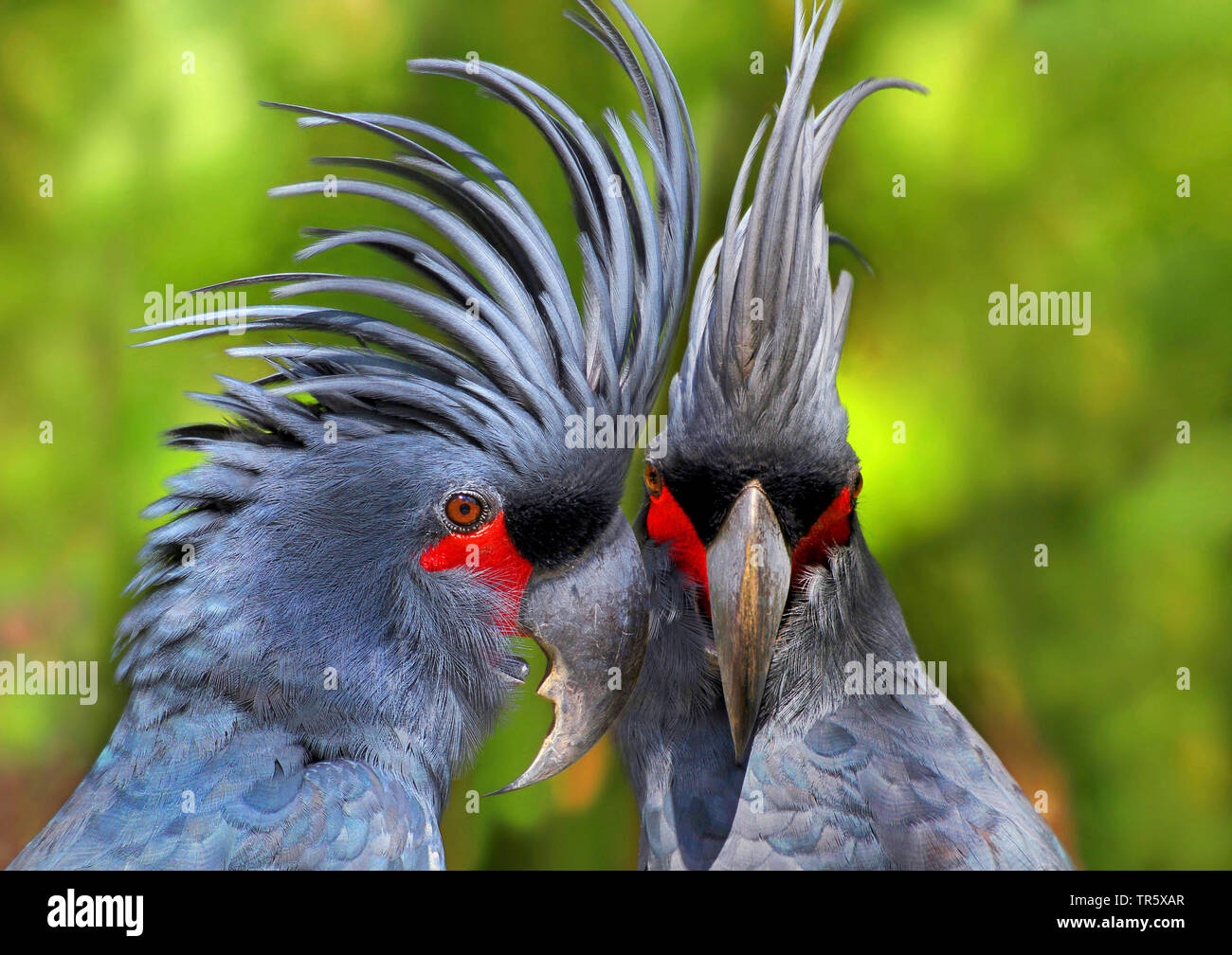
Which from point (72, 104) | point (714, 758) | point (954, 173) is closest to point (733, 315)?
point (714, 758)

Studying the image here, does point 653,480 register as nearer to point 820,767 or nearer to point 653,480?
point 653,480

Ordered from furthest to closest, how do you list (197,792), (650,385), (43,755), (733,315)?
(43,755)
(650,385)
(733,315)
(197,792)

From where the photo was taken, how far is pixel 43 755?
10.0 feet

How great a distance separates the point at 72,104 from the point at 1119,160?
141 inches

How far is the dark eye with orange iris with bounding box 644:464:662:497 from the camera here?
2168mm

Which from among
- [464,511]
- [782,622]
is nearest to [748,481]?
[782,622]

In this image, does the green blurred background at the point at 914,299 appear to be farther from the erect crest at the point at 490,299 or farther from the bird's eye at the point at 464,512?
the bird's eye at the point at 464,512

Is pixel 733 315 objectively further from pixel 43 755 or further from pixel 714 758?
pixel 43 755

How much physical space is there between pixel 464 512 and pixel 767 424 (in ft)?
2.16

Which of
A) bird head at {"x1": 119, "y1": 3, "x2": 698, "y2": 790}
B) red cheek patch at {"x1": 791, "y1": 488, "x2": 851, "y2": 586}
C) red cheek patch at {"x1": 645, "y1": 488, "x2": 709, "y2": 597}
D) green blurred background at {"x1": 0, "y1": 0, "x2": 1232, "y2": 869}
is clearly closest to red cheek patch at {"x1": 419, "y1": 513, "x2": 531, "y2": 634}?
bird head at {"x1": 119, "y1": 3, "x2": 698, "y2": 790}

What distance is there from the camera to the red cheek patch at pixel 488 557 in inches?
79.0

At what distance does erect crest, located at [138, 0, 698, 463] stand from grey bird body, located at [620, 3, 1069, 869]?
0.17 metres

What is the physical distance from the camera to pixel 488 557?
6.62 feet

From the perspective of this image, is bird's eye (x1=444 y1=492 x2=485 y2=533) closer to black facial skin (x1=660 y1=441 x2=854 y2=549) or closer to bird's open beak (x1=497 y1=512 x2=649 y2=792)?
bird's open beak (x1=497 y1=512 x2=649 y2=792)
